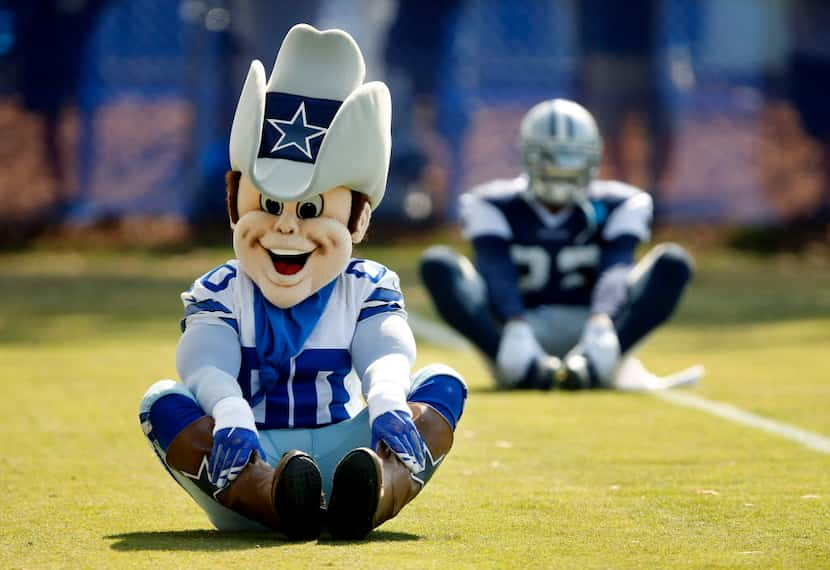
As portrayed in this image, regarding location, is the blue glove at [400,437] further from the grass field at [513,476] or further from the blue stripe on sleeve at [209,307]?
the blue stripe on sleeve at [209,307]

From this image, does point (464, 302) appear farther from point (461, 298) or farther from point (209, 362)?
point (209, 362)

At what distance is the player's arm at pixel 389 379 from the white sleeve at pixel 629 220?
4.02 m

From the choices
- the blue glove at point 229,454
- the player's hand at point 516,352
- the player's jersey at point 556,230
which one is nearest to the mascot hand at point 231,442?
the blue glove at point 229,454

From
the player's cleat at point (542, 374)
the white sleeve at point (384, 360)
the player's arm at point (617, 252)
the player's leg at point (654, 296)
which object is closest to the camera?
the white sleeve at point (384, 360)

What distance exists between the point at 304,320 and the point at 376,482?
0.74 meters

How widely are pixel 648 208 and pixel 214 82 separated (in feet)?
34.2

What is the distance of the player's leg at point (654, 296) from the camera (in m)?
8.80

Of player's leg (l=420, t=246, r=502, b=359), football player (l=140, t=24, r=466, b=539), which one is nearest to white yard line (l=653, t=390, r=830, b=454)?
player's leg (l=420, t=246, r=502, b=359)

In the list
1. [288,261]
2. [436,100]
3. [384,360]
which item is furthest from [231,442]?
[436,100]

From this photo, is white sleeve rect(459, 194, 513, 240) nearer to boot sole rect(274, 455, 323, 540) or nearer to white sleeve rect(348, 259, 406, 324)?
white sleeve rect(348, 259, 406, 324)

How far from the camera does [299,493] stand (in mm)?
4488

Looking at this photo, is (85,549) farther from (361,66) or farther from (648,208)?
(648,208)

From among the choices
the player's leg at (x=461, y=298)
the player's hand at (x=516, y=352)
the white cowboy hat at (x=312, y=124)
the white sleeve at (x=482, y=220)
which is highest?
the white cowboy hat at (x=312, y=124)

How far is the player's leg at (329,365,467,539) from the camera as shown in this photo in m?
4.46
